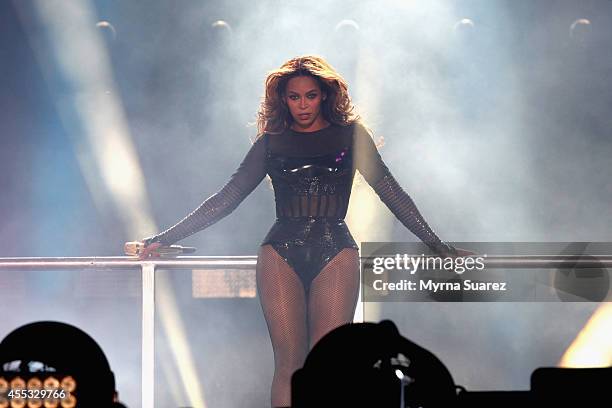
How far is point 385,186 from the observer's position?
332cm

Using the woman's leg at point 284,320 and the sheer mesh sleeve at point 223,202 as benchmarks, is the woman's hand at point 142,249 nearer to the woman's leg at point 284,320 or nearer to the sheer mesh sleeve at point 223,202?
the sheer mesh sleeve at point 223,202

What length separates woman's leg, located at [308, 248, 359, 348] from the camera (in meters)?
3.02

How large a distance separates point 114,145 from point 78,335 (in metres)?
3.37

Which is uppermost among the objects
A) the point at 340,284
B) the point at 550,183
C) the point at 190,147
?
the point at 190,147

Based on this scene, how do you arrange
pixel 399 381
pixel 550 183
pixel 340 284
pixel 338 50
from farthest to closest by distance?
pixel 550 183
pixel 338 50
pixel 340 284
pixel 399 381

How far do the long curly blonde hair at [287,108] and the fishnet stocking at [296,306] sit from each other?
53cm

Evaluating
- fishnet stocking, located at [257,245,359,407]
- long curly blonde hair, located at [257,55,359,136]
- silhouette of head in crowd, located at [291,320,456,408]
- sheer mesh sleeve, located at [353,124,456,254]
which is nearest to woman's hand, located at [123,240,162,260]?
fishnet stocking, located at [257,245,359,407]

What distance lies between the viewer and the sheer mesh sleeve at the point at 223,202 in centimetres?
332

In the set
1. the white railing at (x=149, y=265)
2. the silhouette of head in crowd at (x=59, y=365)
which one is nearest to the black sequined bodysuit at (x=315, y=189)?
the white railing at (x=149, y=265)

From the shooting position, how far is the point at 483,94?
445cm

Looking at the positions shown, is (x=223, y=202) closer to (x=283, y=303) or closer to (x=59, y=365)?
(x=283, y=303)

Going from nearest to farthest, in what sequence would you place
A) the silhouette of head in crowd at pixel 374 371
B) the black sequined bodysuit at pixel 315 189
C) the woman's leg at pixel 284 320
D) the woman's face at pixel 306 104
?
1. the silhouette of head in crowd at pixel 374 371
2. the woman's leg at pixel 284 320
3. the black sequined bodysuit at pixel 315 189
4. the woman's face at pixel 306 104

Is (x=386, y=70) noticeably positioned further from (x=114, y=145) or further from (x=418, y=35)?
(x=114, y=145)

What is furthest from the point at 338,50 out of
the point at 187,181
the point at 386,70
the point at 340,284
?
the point at 340,284
